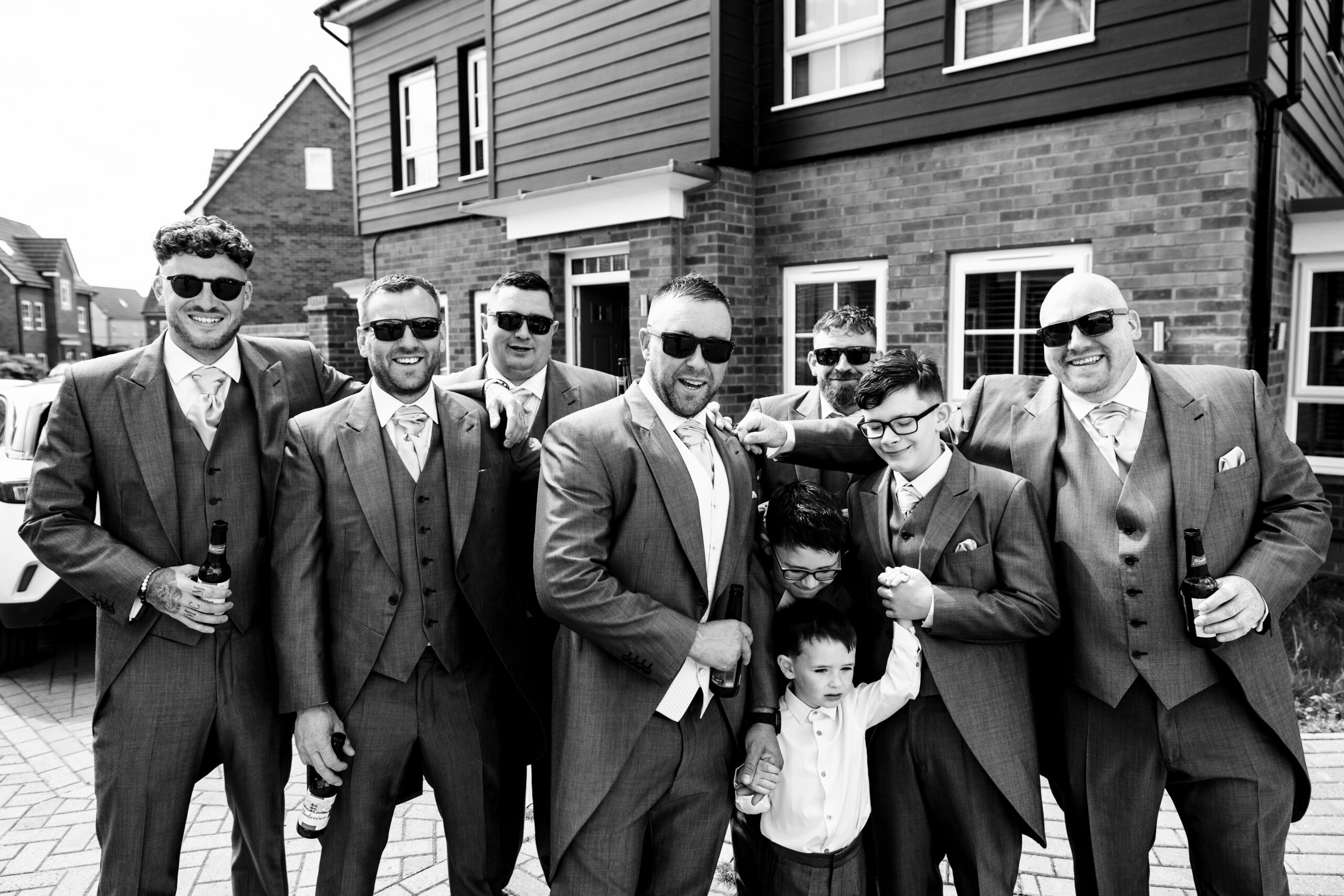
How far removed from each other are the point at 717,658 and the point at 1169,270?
534 centimetres

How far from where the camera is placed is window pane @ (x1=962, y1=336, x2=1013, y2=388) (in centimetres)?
712

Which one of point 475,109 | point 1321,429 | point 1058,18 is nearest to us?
point 1058,18

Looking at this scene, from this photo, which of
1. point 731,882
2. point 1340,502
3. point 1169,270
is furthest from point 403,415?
point 1340,502

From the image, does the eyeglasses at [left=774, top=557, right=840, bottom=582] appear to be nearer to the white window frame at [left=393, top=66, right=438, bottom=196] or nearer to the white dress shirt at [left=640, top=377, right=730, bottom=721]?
the white dress shirt at [left=640, top=377, right=730, bottom=721]

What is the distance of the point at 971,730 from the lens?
8.43ft

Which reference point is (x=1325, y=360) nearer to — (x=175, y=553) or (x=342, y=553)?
(x=342, y=553)

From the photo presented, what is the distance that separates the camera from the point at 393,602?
8.72 feet

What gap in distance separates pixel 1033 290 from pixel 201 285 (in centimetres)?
600

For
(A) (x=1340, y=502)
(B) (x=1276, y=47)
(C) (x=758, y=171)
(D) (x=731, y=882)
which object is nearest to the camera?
(D) (x=731, y=882)

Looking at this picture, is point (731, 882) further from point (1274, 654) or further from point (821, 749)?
point (1274, 654)

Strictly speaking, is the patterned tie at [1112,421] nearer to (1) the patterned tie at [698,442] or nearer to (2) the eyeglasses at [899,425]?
(2) the eyeglasses at [899,425]

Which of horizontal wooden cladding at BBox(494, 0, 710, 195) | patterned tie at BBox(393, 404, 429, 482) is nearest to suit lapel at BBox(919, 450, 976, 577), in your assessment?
patterned tie at BBox(393, 404, 429, 482)

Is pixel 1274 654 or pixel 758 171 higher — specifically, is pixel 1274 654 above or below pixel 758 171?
below

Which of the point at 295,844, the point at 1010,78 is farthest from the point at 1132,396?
the point at 1010,78
